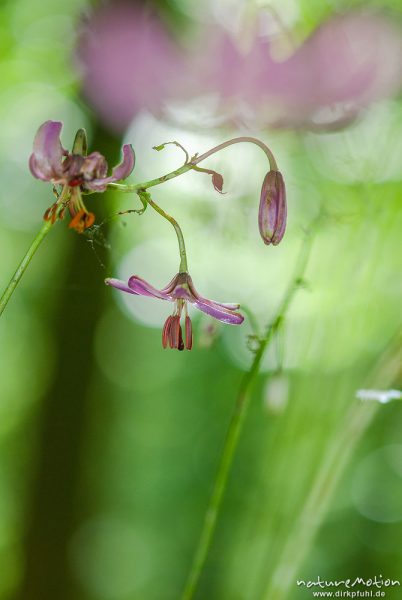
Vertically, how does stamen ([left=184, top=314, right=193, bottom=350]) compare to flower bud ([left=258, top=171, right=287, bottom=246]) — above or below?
below

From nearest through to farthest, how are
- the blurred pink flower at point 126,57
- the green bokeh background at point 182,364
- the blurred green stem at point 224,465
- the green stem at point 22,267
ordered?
the green stem at point 22,267
the blurred green stem at point 224,465
the green bokeh background at point 182,364
the blurred pink flower at point 126,57

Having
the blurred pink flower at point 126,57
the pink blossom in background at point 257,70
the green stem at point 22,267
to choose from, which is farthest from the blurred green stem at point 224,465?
the blurred pink flower at point 126,57

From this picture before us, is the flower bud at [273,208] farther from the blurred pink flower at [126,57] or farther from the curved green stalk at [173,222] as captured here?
the blurred pink flower at [126,57]

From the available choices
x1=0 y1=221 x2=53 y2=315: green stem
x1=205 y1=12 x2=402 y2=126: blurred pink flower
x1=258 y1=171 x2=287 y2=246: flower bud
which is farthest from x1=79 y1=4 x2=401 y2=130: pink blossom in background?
x1=0 y1=221 x2=53 y2=315: green stem

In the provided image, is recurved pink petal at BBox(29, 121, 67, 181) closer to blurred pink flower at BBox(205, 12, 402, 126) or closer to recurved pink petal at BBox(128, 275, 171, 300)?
recurved pink petal at BBox(128, 275, 171, 300)

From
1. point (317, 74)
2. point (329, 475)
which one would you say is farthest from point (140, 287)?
point (317, 74)

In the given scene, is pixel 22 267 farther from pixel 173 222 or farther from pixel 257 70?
pixel 257 70

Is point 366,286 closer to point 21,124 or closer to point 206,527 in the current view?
point 206,527
